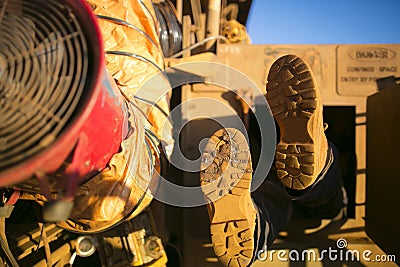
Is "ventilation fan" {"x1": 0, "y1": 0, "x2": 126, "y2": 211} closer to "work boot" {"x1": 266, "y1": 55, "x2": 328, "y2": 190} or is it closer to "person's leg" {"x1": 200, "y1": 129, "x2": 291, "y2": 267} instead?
"person's leg" {"x1": 200, "y1": 129, "x2": 291, "y2": 267}

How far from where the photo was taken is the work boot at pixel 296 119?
4.01 feet

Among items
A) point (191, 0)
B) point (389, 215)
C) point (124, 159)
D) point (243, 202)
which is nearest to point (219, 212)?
point (243, 202)

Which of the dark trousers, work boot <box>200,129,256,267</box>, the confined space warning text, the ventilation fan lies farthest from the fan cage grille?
the confined space warning text

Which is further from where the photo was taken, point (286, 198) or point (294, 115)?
point (286, 198)

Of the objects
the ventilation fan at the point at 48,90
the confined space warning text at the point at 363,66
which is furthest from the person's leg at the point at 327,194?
the ventilation fan at the point at 48,90

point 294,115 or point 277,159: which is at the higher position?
point 294,115

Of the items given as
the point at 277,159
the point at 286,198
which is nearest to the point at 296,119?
the point at 277,159

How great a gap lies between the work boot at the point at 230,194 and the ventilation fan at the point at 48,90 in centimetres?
56

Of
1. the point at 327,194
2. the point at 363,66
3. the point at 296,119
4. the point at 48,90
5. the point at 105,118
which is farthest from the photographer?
the point at 363,66

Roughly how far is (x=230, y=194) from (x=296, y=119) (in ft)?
1.03

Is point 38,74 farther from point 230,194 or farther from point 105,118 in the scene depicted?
point 230,194

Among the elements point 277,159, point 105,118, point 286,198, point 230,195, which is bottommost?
point 286,198

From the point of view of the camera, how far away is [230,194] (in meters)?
1.26

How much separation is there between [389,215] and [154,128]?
1.20 m
